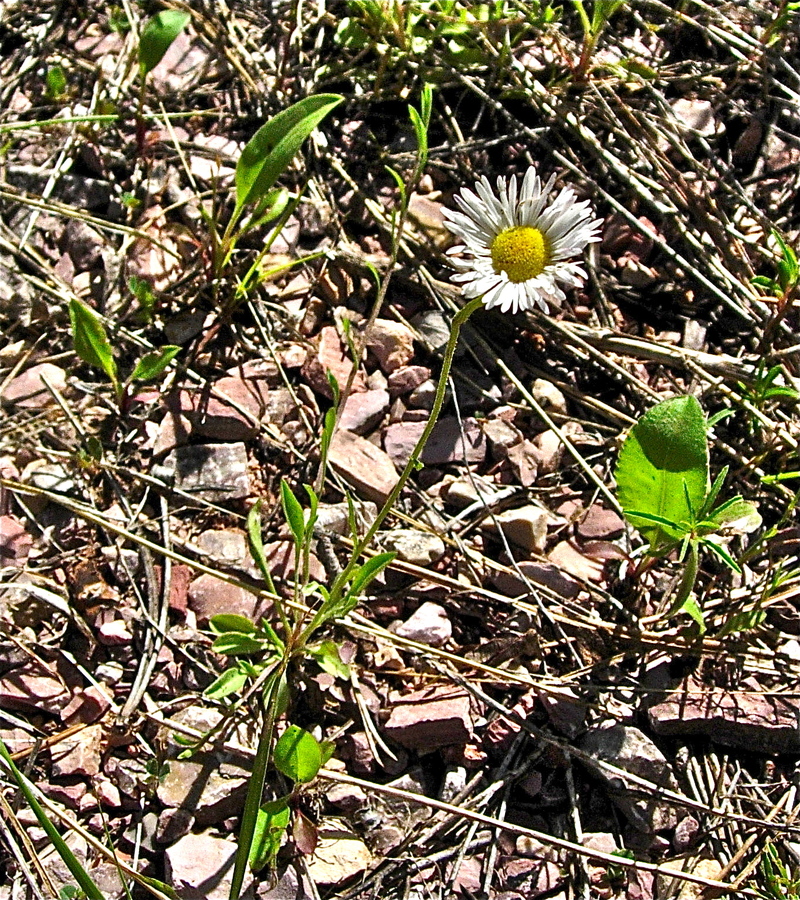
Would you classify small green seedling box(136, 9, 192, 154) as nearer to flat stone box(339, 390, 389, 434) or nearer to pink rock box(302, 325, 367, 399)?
pink rock box(302, 325, 367, 399)

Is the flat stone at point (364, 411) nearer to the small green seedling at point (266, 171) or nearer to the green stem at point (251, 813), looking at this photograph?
the small green seedling at point (266, 171)

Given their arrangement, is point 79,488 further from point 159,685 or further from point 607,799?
point 607,799

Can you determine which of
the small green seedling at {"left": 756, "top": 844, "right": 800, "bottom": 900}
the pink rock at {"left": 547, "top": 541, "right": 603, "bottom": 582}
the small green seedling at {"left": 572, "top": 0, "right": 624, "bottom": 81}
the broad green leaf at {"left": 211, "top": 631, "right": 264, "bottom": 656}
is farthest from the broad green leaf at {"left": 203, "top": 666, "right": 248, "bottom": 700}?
the small green seedling at {"left": 572, "top": 0, "right": 624, "bottom": 81}

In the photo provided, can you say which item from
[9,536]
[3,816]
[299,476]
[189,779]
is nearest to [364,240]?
[299,476]

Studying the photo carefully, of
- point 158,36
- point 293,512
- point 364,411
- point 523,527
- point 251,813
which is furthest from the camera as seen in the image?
point 158,36

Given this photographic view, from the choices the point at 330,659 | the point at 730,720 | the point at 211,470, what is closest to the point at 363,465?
the point at 211,470

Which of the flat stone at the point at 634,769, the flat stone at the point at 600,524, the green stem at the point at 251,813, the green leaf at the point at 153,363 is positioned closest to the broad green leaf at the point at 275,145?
the green leaf at the point at 153,363

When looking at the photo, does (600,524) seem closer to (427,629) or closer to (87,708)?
(427,629)
